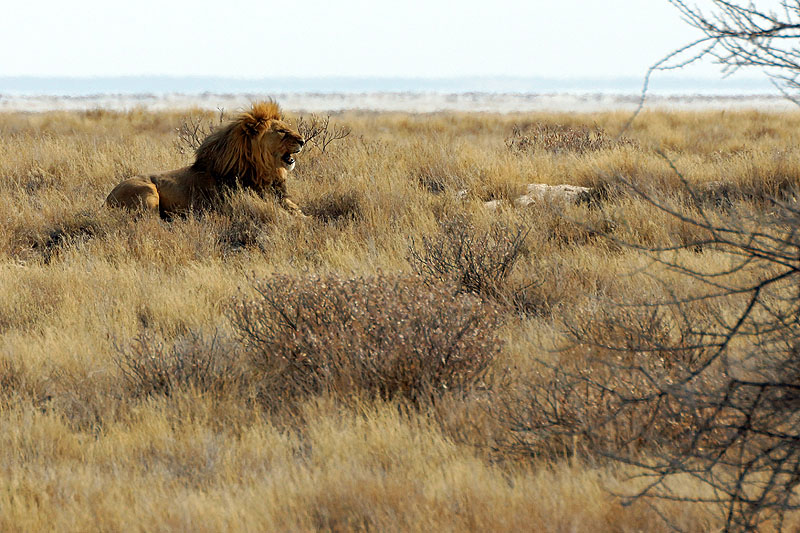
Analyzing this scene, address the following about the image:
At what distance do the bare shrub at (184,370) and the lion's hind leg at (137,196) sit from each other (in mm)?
4115

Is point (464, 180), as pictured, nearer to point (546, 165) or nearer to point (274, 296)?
point (546, 165)

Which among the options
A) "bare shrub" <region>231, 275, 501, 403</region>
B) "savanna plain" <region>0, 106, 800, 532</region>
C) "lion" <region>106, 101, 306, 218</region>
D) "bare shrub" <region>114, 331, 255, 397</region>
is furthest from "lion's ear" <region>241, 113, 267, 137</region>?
"bare shrub" <region>114, 331, 255, 397</region>

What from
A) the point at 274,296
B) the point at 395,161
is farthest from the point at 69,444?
the point at 395,161

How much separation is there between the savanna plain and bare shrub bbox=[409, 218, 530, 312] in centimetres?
3

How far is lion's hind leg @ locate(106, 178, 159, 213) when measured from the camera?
831 cm

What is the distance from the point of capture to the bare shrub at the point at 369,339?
400 cm

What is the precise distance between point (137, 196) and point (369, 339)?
16.8 ft

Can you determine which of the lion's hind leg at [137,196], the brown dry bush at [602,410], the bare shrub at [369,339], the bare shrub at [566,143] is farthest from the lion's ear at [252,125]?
the brown dry bush at [602,410]

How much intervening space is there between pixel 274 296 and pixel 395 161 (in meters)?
6.76

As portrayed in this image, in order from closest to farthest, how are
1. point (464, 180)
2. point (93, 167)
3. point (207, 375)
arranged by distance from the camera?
point (207, 375)
point (464, 180)
point (93, 167)

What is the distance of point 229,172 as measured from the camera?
8.59 m

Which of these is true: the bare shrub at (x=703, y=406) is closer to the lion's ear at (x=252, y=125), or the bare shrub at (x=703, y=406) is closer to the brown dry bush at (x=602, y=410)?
the brown dry bush at (x=602, y=410)

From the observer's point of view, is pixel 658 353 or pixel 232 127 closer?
pixel 658 353

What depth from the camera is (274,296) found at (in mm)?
4727
